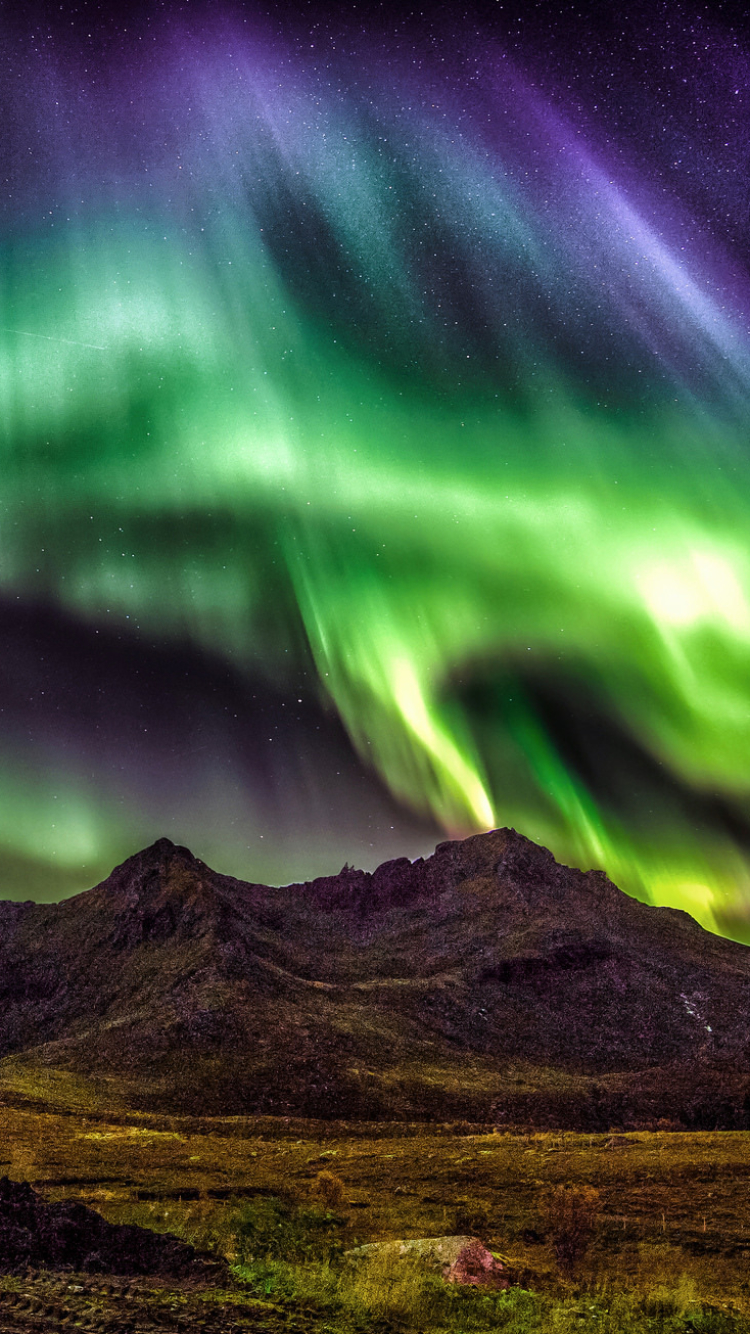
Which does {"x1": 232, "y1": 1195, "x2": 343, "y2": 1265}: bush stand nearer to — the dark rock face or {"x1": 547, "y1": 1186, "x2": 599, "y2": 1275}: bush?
the dark rock face

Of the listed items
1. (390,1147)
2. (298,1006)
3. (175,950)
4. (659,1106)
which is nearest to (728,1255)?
(390,1147)

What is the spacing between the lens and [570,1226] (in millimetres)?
22250

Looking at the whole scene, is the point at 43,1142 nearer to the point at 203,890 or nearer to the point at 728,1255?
the point at 728,1255

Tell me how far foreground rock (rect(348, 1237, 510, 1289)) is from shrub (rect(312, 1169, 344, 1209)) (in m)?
11.5

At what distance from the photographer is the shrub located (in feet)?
96.2

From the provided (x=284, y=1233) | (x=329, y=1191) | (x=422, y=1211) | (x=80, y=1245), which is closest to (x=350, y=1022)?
(x=329, y=1191)

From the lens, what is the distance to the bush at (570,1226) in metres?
20.4

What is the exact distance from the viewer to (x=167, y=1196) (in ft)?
101

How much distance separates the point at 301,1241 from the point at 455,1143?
155ft

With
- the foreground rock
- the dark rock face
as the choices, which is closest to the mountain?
the foreground rock

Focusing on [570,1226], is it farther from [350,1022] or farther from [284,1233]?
[350,1022]

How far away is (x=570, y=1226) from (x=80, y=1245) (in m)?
13.3

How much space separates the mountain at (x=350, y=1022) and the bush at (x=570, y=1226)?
77329 millimetres

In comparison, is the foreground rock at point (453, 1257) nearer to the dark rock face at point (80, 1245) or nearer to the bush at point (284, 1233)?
the bush at point (284, 1233)
